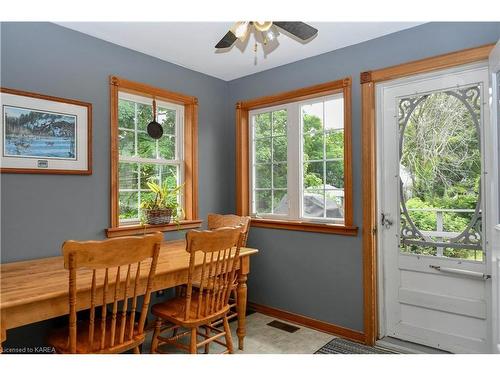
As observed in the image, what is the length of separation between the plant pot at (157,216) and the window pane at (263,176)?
1077 millimetres

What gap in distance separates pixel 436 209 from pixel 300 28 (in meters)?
1.63

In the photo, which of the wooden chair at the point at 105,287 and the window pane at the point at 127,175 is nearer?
the wooden chair at the point at 105,287

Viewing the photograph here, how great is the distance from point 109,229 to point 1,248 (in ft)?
2.34

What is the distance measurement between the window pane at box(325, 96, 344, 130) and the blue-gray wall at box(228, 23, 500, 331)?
0.57 feet

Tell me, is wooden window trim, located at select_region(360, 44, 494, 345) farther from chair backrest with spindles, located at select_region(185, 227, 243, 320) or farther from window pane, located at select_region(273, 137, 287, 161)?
chair backrest with spindles, located at select_region(185, 227, 243, 320)

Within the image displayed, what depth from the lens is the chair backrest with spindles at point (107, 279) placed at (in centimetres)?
150

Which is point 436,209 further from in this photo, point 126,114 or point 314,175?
point 126,114

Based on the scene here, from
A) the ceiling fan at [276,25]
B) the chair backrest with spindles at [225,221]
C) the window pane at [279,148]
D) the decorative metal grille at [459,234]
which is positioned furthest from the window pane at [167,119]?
the decorative metal grille at [459,234]

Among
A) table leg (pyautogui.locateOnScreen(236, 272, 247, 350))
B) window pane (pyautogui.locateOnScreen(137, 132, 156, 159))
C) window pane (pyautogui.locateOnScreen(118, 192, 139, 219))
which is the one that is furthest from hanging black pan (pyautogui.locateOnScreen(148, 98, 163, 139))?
table leg (pyautogui.locateOnScreen(236, 272, 247, 350))

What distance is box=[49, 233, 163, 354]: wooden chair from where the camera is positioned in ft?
4.93

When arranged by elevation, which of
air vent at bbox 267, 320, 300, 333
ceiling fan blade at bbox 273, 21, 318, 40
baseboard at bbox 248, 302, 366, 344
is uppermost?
ceiling fan blade at bbox 273, 21, 318, 40

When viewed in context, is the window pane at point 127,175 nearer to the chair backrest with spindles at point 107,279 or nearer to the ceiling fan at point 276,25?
the chair backrest with spindles at point 107,279

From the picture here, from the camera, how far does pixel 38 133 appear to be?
2.30 m

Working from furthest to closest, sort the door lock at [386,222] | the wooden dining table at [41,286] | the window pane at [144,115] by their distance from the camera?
the window pane at [144,115] → the door lock at [386,222] → the wooden dining table at [41,286]
